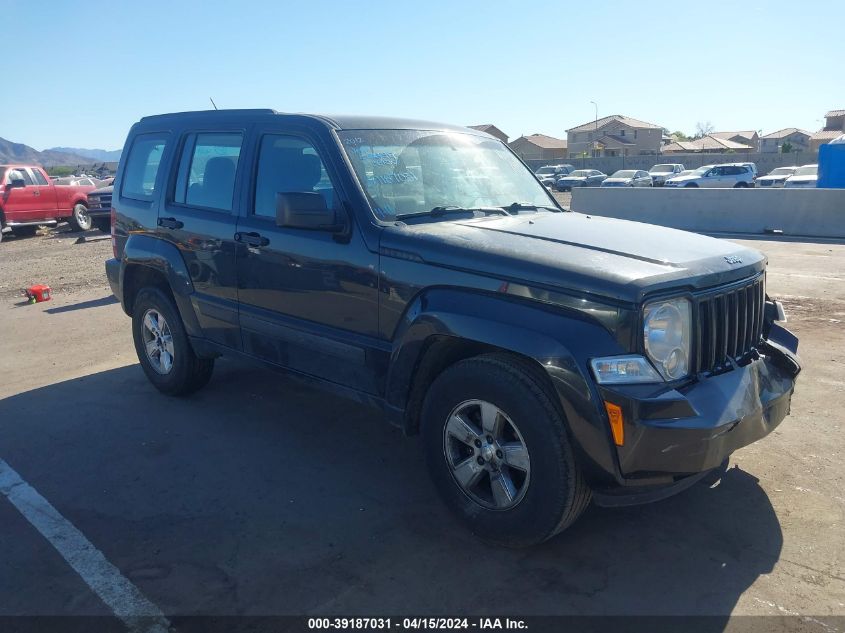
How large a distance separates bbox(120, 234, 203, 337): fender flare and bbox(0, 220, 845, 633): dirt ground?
0.75 meters

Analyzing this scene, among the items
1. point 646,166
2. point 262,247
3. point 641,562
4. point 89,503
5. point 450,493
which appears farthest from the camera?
point 646,166

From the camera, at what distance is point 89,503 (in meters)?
4.13

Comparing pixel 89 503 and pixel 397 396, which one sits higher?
pixel 397 396

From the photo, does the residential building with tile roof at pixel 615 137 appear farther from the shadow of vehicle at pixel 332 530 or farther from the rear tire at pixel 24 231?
the shadow of vehicle at pixel 332 530

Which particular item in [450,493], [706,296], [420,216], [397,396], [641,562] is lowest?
[641,562]

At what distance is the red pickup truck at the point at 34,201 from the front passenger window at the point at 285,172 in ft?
54.5

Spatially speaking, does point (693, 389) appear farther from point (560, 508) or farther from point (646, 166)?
point (646, 166)

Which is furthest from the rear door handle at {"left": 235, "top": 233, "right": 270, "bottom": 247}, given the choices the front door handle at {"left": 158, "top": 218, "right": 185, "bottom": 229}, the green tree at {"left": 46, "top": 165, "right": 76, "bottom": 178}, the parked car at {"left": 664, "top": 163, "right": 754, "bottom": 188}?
the green tree at {"left": 46, "top": 165, "right": 76, "bottom": 178}

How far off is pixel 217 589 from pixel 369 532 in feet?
2.64

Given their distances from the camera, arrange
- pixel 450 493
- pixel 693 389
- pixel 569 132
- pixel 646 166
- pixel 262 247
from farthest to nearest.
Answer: pixel 569 132 → pixel 646 166 → pixel 262 247 → pixel 450 493 → pixel 693 389

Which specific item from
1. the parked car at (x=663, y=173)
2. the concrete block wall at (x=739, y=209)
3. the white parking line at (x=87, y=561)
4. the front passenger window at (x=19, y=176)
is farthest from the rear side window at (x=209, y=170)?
the parked car at (x=663, y=173)

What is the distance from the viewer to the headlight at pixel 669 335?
10.3 feet

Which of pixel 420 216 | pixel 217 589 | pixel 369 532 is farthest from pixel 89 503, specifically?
pixel 420 216

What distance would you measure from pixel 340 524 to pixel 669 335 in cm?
193
